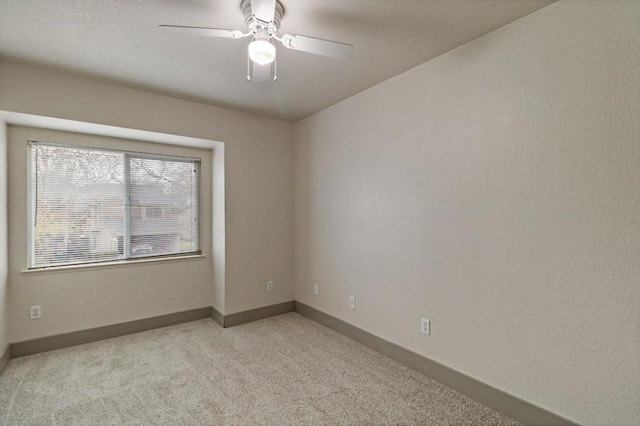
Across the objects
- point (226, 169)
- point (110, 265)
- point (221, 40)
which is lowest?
point (110, 265)

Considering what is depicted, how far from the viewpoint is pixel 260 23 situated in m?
1.72

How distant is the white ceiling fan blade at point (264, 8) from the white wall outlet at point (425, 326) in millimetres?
2318

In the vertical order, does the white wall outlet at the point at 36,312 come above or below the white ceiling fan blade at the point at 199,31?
below

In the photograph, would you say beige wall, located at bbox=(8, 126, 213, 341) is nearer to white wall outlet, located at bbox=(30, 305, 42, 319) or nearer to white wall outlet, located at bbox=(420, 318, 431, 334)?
white wall outlet, located at bbox=(30, 305, 42, 319)

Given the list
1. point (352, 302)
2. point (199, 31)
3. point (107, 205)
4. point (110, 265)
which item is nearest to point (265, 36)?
point (199, 31)

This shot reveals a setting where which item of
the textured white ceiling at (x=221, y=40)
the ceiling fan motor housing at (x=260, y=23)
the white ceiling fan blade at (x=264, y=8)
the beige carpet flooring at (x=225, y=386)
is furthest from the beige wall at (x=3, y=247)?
the white ceiling fan blade at (x=264, y=8)

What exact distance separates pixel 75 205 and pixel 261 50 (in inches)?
105

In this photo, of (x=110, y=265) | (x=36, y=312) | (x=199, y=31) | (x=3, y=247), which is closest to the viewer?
(x=199, y=31)

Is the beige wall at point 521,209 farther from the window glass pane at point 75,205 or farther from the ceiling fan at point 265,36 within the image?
the window glass pane at point 75,205

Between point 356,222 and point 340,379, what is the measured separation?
4.62ft

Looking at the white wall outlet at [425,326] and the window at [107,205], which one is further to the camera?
the window at [107,205]

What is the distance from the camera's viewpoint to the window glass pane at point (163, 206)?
3.37 metres

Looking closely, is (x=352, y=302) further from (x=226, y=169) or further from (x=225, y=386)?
(x=226, y=169)

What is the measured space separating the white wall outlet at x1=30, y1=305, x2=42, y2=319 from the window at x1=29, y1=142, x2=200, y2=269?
1.24 feet
